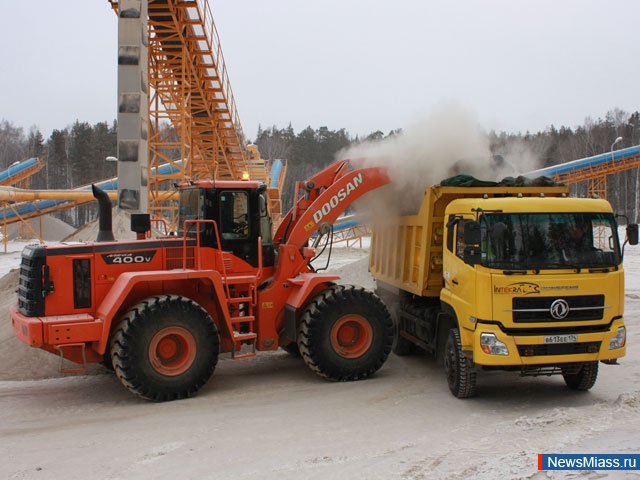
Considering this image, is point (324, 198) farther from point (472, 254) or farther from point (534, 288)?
point (534, 288)

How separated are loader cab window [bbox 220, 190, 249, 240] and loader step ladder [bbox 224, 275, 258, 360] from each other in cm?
63

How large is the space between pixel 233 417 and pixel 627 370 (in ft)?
19.5

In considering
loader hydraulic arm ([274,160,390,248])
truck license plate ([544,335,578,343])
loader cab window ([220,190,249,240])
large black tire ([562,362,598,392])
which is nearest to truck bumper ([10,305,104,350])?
loader cab window ([220,190,249,240])

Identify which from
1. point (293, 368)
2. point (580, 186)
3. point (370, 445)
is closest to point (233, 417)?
point (370, 445)

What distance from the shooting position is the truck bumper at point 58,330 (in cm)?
712

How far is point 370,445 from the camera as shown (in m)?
5.93

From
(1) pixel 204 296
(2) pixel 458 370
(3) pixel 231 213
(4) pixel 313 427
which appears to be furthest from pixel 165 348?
(2) pixel 458 370

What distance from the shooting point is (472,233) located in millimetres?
6887

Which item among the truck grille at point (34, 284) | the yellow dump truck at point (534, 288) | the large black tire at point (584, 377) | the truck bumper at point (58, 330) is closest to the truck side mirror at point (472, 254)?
the yellow dump truck at point (534, 288)

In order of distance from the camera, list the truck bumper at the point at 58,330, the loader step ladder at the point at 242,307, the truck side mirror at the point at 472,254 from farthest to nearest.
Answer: the loader step ladder at the point at 242,307 < the truck bumper at the point at 58,330 < the truck side mirror at the point at 472,254

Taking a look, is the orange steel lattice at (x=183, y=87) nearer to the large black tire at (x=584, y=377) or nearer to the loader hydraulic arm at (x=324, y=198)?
the loader hydraulic arm at (x=324, y=198)

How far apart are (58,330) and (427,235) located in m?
5.08

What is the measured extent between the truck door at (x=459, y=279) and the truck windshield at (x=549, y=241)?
34 cm

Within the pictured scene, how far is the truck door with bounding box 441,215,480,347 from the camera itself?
704 centimetres
